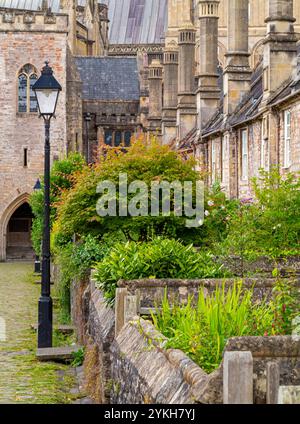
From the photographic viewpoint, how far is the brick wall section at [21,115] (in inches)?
2276

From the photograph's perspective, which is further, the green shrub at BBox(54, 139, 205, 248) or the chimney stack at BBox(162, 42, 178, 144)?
the chimney stack at BBox(162, 42, 178, 144)

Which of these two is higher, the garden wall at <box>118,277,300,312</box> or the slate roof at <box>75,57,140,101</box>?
the slate roof at <box>75,57,140,101</box>

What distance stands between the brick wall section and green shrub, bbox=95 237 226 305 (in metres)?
43.8

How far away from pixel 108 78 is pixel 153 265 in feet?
187

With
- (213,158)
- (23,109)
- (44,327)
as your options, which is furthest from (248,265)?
(23,109)

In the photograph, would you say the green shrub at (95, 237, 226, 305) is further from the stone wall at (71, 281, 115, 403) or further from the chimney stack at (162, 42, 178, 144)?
the chimney stack at (162, 42, 178, 144)

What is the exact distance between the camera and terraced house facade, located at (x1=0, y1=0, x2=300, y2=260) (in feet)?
101

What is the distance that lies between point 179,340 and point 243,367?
2.17 m

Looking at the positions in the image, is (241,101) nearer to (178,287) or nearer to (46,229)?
(46,229)

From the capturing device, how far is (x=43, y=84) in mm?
17562

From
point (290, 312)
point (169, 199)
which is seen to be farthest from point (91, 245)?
point (290, 312)

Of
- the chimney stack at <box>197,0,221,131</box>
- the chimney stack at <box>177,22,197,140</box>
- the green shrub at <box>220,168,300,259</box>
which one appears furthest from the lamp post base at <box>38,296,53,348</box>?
the chimney stack at <box>177,22,197,140</box>

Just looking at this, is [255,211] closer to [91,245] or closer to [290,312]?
[91,245]

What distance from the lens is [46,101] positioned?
58.9 feet
